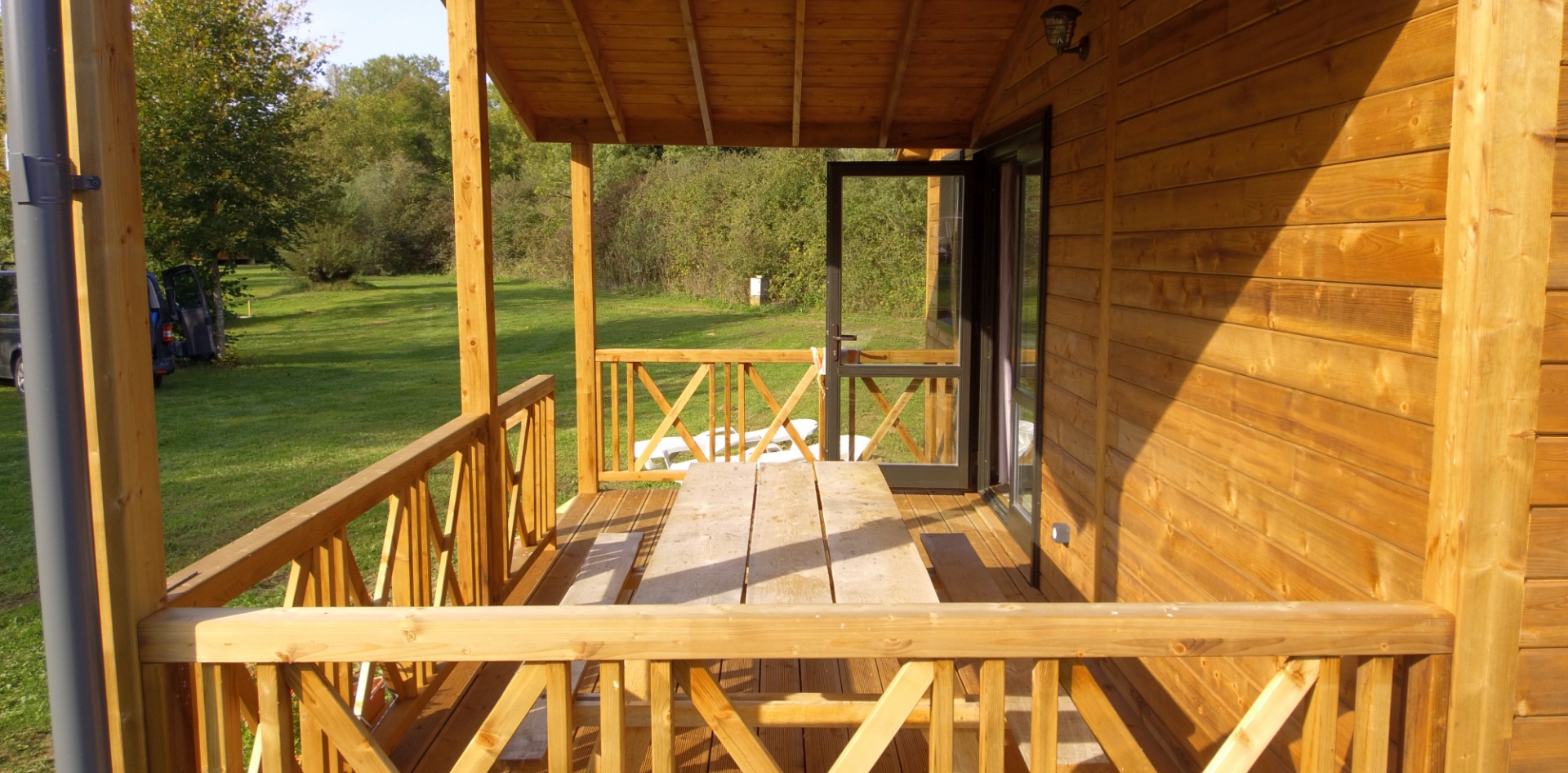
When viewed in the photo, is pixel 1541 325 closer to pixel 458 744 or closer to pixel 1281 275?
pixel 1281 275

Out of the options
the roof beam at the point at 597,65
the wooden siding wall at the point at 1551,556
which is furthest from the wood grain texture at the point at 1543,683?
the roof beam at the point at 597,65

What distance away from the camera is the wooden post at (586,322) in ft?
20.1

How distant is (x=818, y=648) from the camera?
1913 millimetres

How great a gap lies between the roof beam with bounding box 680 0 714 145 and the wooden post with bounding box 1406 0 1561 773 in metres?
3.50

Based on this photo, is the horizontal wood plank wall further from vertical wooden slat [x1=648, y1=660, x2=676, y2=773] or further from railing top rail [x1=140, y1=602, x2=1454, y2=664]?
vertical wooden slat [x1=648, y1=660, x2=676, y2=773]

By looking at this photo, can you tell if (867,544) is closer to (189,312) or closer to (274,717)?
(274,717)

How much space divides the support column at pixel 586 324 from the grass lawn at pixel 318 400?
1.21 metres

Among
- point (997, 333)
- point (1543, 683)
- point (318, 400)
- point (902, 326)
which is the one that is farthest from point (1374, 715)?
point (318, 400)

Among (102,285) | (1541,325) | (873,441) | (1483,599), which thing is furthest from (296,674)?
(873,441)

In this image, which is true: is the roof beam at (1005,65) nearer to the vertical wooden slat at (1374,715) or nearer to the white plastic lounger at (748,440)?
the white plastic lounger at (748,440)

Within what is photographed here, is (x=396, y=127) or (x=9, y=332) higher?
(x=396, y=127)

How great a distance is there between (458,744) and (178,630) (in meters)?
1.39

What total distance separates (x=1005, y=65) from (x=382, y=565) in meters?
3.67

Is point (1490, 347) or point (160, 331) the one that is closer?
point (1490, 347)
